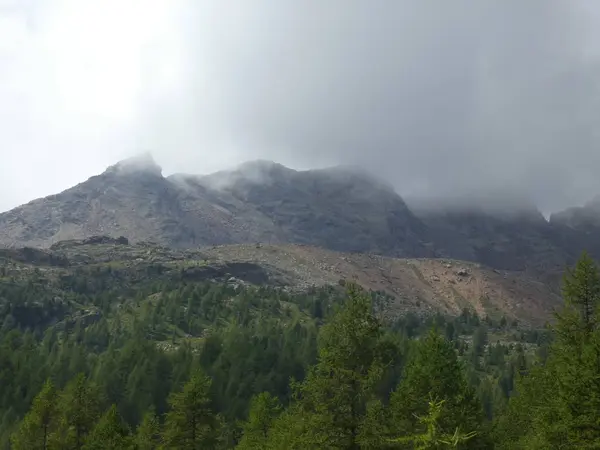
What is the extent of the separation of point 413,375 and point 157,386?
88.6m

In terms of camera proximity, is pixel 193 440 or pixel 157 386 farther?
pixel 157 386

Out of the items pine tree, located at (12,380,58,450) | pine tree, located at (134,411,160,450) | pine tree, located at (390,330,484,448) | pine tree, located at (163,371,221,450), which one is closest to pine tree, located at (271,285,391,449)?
pine tree, located at (390,330,484,448)

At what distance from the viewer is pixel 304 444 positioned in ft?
96.2

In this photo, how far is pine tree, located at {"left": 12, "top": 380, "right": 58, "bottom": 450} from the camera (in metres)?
54.2

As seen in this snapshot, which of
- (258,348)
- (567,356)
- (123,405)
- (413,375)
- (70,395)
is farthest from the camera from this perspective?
(258,348)

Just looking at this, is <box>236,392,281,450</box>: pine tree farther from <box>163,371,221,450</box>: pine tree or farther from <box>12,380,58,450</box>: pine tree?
<box>12,380,58,450</box>: pine tree

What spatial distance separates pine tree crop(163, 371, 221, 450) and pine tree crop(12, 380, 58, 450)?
14.5 meters

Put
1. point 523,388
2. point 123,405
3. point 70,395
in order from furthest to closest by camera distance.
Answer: point 123,405 < point 523,388 < point 70,395

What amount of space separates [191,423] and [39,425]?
18152 millimetres

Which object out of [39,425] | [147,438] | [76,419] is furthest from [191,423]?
[39,425]

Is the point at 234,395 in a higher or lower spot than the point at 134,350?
lower

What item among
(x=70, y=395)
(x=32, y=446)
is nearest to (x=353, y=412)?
(x=70, y=395)

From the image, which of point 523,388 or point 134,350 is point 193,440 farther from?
point 134,350

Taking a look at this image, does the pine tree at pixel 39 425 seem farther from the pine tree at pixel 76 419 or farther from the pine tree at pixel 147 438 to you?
the pine tree at pixel 147 438
